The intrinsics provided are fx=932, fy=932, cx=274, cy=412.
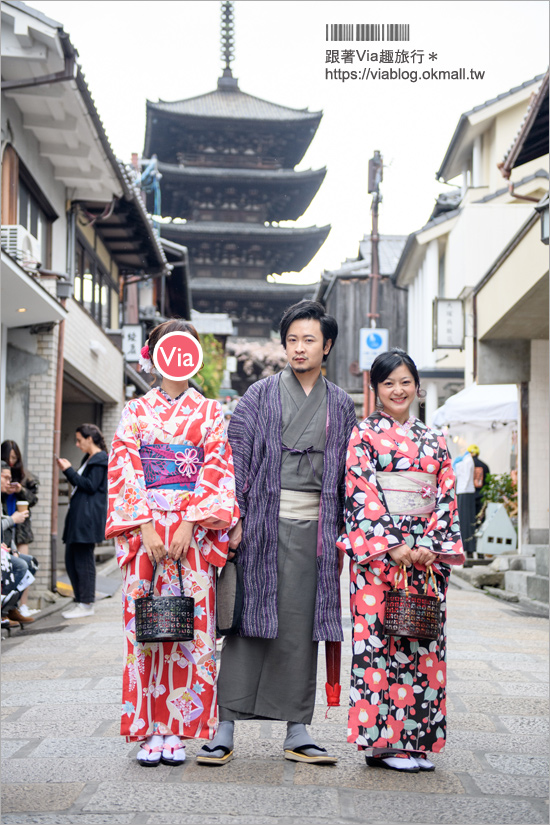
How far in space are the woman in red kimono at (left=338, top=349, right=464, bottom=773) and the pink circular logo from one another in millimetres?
764

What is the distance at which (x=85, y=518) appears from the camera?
838cm

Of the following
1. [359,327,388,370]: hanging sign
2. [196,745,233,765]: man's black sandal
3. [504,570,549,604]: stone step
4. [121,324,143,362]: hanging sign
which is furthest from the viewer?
[359,327,388,370]: hanging sign

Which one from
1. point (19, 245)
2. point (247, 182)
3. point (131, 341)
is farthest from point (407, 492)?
point (247, 182)

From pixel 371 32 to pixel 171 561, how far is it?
7.09ft

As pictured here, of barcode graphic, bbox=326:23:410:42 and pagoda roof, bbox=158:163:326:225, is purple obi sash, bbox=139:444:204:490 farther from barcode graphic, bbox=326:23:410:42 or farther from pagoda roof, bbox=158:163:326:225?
pagoda roof, bbox=158:163:326:225

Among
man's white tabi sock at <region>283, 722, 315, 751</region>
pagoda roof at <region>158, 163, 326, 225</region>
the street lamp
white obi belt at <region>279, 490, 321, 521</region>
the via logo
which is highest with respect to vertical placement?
pagoda roof at <region>158, 163, 326, 225</region>

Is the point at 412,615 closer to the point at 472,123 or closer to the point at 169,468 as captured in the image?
the point at 169,468

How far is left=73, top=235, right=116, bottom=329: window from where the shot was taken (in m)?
13.6

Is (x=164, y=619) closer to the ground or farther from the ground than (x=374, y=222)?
closer to the ground

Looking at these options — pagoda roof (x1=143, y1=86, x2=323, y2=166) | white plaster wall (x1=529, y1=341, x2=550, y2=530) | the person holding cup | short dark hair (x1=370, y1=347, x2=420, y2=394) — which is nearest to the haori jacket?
short dark hair (x1=370, y1=347, x2=420, y2=394)

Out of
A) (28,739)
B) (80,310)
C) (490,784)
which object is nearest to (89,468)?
(80,310)

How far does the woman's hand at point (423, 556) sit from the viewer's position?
3773mm

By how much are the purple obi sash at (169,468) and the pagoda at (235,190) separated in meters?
32.1

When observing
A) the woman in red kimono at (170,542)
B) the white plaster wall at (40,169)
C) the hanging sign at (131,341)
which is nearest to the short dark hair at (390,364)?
the woman in red kimono at (170,542)
